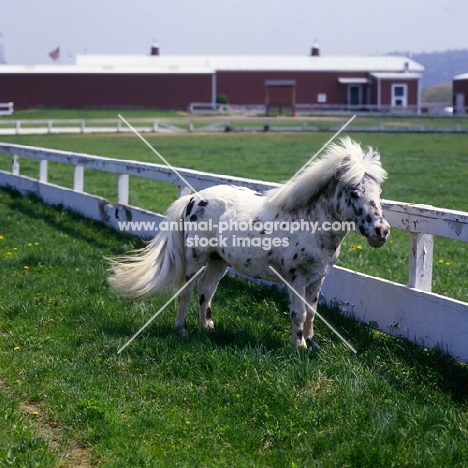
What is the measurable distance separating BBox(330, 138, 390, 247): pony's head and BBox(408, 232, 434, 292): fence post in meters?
0.62

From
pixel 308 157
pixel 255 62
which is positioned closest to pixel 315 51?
pixel 255 62

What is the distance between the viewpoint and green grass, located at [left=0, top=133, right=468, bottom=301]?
9203 millimetres

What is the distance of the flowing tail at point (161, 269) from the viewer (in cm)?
663

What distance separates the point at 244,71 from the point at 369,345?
211 ft

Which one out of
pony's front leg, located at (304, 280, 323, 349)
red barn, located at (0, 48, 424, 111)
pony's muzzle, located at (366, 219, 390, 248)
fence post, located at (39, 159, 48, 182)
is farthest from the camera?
red barn, located at (0, 48, 424, 111)

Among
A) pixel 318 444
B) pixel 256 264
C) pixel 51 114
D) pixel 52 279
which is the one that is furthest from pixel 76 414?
pixel 51 114

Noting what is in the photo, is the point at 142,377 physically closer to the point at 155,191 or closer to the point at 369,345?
the point at 369,345

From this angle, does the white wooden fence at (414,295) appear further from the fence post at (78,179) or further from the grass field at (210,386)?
the fence post at (78,179)

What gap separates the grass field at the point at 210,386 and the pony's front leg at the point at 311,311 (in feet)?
0.51

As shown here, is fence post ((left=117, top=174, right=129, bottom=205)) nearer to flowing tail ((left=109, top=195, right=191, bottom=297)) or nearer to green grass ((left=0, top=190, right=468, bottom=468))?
green grass ((left=0, top=190, right=468, bottom=468))

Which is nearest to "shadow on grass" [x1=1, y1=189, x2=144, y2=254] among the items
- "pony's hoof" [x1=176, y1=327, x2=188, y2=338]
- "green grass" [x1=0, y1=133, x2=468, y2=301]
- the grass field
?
the grass field

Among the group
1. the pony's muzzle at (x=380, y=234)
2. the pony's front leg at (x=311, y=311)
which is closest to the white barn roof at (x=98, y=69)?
the pony's front leg at (x=311, y=311)

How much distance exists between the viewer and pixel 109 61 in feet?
219

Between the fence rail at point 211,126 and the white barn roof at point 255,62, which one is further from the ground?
the white barn roof at point 255,62
